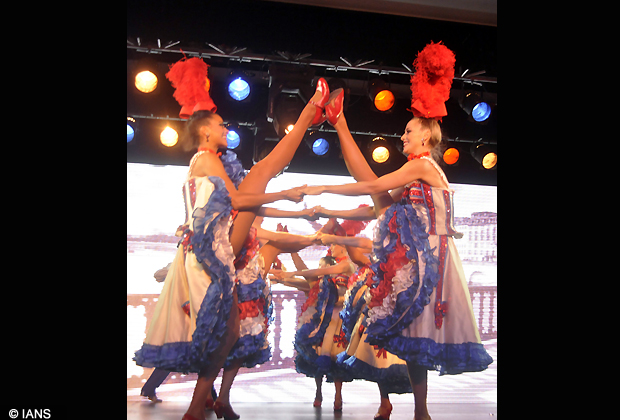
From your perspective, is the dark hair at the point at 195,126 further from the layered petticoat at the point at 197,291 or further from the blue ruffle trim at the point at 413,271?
the blue ruffle trim at the point at 413,271

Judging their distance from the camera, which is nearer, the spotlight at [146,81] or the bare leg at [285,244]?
the bare leg at [285,244]

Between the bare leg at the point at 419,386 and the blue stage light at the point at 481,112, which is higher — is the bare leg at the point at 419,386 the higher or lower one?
the lower one

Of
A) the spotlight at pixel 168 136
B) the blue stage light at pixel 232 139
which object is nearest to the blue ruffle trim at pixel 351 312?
the blue stage light at pixel 232 139

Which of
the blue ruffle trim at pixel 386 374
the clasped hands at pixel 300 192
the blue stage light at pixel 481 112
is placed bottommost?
the blue ruffle trim at pixel 386 374

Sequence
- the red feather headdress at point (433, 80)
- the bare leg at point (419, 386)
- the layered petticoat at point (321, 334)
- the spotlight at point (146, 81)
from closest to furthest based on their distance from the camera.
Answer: the bare leg at point (419, 386) < the red feather headdress at point (433, 80) < the layered petticoat at point (321, 334) < the spotlight at point (146, 81)

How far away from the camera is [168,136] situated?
4.54 metres

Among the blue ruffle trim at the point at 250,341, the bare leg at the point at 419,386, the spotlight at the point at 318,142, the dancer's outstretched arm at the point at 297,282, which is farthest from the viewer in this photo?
the spotlight at the point at 318,142

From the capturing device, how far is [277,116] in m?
4.20

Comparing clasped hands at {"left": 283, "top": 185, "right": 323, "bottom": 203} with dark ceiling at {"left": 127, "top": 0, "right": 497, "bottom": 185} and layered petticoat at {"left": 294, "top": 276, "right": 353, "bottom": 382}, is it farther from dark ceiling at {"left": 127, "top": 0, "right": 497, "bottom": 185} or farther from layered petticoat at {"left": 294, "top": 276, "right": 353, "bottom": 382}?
dark ceiling at {"left": 127, "top": 0, "right": 497, "bottom": 185}

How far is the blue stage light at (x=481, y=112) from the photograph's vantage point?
14.9ft

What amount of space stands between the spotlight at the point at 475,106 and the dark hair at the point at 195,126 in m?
2.60

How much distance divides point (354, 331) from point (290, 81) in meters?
2.10

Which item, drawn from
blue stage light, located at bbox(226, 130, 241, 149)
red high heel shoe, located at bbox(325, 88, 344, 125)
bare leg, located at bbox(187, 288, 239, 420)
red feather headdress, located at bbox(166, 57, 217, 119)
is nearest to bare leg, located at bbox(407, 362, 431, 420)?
bare leg, located at bbox(187, 288, 239, 420)

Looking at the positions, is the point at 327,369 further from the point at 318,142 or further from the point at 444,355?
the point at 318,142
